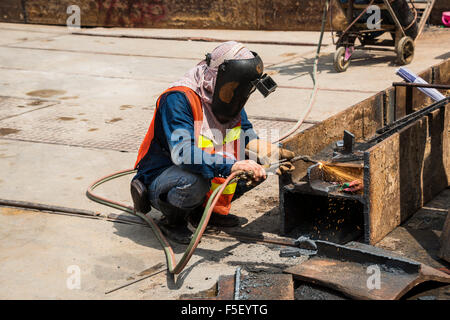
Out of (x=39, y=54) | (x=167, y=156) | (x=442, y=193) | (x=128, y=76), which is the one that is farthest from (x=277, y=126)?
(x=39, y=54)

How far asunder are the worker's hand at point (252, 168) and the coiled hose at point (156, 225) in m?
0.03

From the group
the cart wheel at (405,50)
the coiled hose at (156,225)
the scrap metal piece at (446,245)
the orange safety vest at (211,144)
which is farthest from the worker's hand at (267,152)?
the cart wheel at (405,50)

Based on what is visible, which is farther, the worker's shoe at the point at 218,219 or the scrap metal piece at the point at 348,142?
the scrap metal piece at the point at 348,142

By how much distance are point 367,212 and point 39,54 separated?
8315 millimetres

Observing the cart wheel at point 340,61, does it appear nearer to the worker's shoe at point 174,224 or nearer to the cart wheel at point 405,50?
the cart wheel at point 405,50

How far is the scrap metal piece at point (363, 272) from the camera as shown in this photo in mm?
3191

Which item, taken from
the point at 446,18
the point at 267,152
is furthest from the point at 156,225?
the point at 446,18

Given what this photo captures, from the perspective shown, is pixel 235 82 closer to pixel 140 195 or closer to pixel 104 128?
pixel 140 195

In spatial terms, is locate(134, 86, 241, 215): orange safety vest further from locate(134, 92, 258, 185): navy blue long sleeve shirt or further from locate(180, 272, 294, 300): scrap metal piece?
locate(180, 272, 294, 300): scrap metal piece

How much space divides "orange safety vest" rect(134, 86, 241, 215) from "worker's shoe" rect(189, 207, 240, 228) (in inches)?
2.4

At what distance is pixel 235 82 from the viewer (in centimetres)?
401

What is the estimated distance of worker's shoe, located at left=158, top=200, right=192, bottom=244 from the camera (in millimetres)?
4141

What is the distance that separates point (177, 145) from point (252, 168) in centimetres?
48
